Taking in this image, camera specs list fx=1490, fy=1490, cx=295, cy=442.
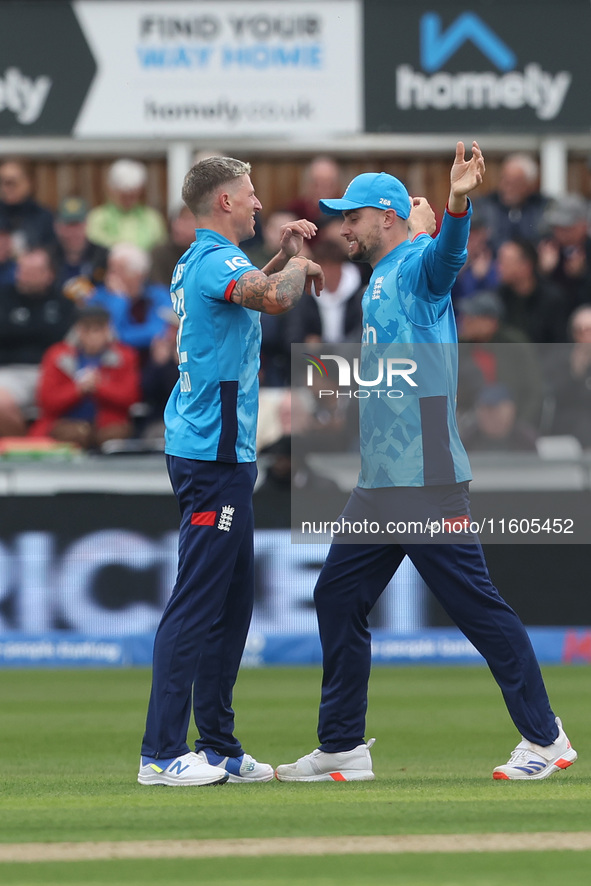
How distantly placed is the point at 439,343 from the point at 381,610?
5.59 m

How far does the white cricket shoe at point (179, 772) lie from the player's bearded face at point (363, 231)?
2129 millimetres

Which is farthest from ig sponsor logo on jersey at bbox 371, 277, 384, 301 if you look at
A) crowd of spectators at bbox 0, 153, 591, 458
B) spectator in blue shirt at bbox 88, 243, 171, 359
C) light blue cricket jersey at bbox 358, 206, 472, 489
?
spectator in blue shirt at bbox 88, 243, 171, 359

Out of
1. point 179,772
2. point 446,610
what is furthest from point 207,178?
point 179,772

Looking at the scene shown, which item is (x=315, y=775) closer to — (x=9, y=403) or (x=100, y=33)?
(x=9, y=403)

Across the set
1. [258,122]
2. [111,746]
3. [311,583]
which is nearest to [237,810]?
[111,746]

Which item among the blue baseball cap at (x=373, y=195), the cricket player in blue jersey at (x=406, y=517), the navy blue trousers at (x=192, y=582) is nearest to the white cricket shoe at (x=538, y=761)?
the cricket player in blue jersey at (x=406, y=517)

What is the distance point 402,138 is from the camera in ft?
52.7

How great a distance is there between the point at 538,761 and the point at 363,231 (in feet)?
7.34

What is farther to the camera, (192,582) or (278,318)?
(278,318)

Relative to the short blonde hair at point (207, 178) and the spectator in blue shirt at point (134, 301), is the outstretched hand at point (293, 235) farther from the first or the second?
the spectator in blue shirt at point (134, 301)

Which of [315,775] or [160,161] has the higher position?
[160,161]

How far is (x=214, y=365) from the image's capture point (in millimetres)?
5789

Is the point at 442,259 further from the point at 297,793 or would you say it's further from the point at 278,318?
the point at 278,318

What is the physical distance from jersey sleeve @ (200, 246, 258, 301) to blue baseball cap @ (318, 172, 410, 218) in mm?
477
